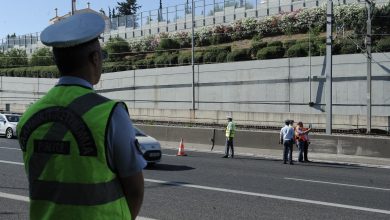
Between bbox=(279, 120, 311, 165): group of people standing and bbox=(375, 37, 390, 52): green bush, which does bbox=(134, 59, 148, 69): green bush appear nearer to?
bbox=(375, 37, 390, 52): green bush

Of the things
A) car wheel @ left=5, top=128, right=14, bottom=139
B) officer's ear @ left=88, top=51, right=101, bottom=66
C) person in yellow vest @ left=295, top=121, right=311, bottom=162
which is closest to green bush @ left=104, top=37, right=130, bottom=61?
car wheel @ left=5, top=128, right=14, bottom=139

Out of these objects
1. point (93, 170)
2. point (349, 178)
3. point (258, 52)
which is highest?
point (258, 52)

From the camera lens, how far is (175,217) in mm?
8391

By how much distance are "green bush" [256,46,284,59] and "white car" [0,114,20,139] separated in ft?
62.2

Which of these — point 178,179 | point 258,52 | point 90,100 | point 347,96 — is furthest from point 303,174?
point 258,52

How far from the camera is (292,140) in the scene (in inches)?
771

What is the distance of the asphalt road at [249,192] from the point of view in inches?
348

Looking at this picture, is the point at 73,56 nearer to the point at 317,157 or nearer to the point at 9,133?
the point at 317,157

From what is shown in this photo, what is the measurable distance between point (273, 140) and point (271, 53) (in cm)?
1858

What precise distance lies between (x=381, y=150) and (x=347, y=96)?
13887 mm

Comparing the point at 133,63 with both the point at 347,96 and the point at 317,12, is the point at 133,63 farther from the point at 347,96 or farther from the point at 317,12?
the point at 347,96

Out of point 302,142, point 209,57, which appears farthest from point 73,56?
point 209,57

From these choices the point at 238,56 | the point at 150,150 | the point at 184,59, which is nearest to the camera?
the point at 150,150

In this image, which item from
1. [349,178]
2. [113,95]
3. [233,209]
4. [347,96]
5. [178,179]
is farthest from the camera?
[113,95]
